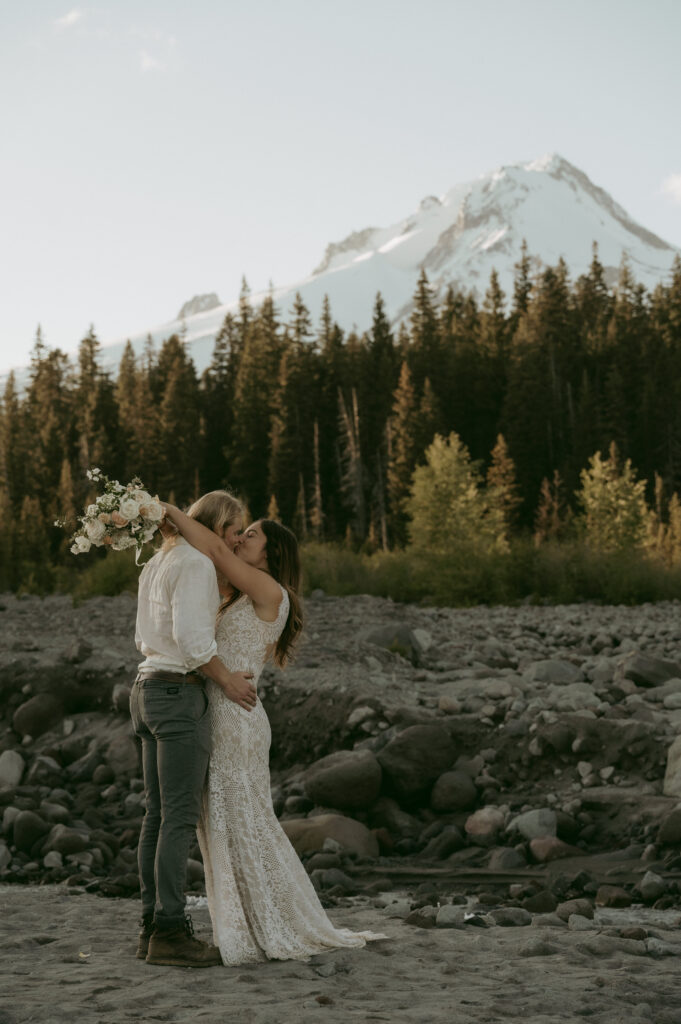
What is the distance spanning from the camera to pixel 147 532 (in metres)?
4.48

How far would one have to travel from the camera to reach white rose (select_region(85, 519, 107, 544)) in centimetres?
448

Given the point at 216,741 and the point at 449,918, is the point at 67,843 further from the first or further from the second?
the point at 216,741

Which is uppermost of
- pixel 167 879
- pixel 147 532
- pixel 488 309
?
pixel 488 309

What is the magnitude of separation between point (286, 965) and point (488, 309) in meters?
68.7

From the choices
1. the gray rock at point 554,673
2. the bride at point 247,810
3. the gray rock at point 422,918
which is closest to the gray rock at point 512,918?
the gray rock at point 422,918

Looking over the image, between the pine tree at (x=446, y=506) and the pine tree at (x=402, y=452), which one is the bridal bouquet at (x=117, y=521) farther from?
the pine tree at (x=402, y=452)

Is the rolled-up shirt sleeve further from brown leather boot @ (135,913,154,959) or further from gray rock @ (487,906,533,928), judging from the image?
gray rock @ (487,906,533,928)

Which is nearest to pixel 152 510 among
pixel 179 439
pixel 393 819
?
pixel 393 819

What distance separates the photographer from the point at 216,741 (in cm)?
462

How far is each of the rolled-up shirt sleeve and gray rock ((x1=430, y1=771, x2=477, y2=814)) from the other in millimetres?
4665

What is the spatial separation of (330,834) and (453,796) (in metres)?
1.16

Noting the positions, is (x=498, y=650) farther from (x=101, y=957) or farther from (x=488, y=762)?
(x=101, y=957)

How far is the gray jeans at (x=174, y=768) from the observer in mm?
A: 4387

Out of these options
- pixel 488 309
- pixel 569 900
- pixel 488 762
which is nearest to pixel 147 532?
pixel 569 900
